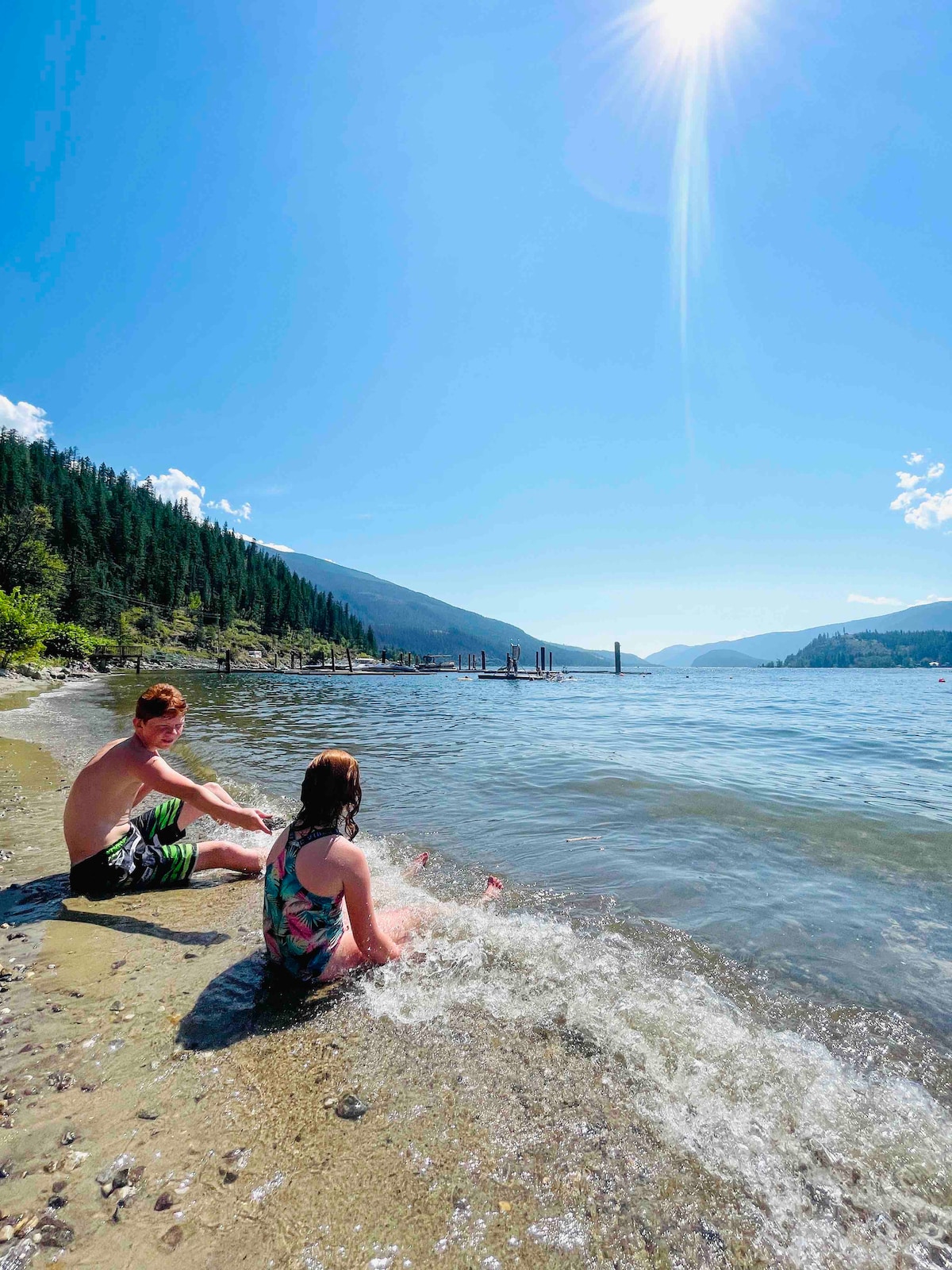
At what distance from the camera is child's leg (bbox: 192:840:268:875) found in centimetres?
515

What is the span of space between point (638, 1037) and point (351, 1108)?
5.19 ft

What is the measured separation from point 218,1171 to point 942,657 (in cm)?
23252

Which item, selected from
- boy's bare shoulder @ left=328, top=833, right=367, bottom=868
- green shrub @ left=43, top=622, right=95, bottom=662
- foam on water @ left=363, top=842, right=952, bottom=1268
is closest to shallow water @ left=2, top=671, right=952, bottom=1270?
foam on water @ left=363, top=842, right=952, bottom=1268

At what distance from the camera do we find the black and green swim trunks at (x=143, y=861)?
454 cm

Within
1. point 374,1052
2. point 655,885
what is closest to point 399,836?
point 655,885

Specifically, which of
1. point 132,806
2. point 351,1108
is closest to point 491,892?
point 351,1108

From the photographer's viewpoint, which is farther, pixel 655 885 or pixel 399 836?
pixel 399 836

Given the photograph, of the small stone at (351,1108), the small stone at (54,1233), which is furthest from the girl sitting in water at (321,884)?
the small stone at (54,1233)

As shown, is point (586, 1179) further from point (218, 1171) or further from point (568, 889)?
point (568, 889)

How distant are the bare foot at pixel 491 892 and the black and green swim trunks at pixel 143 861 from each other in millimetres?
2707

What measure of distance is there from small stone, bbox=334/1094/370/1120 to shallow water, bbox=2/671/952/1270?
68mm

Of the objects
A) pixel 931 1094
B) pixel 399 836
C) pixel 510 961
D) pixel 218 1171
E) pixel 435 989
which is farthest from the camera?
pixel 399 836

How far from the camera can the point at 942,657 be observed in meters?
177

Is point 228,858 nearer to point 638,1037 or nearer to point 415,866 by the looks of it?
point 415,866
